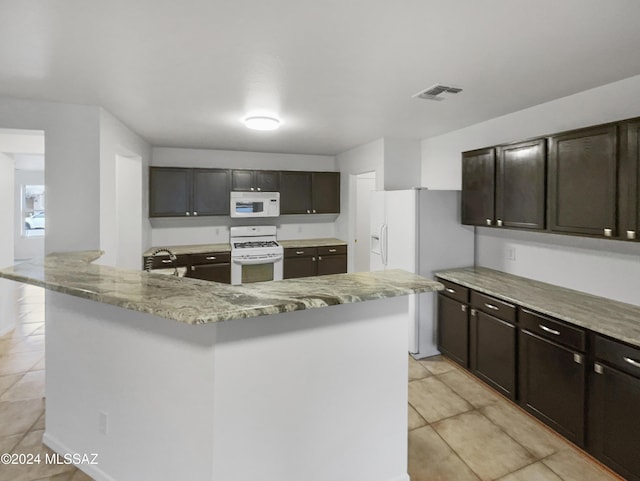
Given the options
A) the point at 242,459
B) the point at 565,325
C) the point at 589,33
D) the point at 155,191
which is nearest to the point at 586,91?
the point at 589,33

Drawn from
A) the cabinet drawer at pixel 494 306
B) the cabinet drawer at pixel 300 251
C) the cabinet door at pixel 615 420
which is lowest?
the cabinet door at pixel 615 420

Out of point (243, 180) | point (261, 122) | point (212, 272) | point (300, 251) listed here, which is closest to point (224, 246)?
point (212, 272)

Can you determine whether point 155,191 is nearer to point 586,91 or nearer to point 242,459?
point 242,459

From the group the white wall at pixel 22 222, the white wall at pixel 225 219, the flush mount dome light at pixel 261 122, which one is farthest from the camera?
the white wall at pixel 22 222

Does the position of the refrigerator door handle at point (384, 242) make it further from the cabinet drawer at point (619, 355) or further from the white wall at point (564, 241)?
the cabinet drawer at point (619, 355)

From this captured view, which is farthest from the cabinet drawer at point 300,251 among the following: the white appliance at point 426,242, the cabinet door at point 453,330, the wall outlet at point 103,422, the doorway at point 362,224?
the wall outlet at point 103,422

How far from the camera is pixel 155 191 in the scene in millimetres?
5031

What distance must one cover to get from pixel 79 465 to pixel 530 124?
170 inches

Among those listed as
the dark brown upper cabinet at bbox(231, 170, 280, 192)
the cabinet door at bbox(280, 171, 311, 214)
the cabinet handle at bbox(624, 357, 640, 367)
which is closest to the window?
the dark brown upper cabinet at bbox(231, 170, 280, 192)

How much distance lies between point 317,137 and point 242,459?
383 centimetres

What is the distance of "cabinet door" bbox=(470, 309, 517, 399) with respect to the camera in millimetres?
2676

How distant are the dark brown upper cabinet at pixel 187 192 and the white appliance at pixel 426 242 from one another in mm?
2922

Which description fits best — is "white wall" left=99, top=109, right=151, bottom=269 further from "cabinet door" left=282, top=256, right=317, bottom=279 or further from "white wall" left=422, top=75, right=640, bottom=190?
"white wall" left=422, top=75, right=640, bottom=190

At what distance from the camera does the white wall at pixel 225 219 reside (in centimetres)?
535
